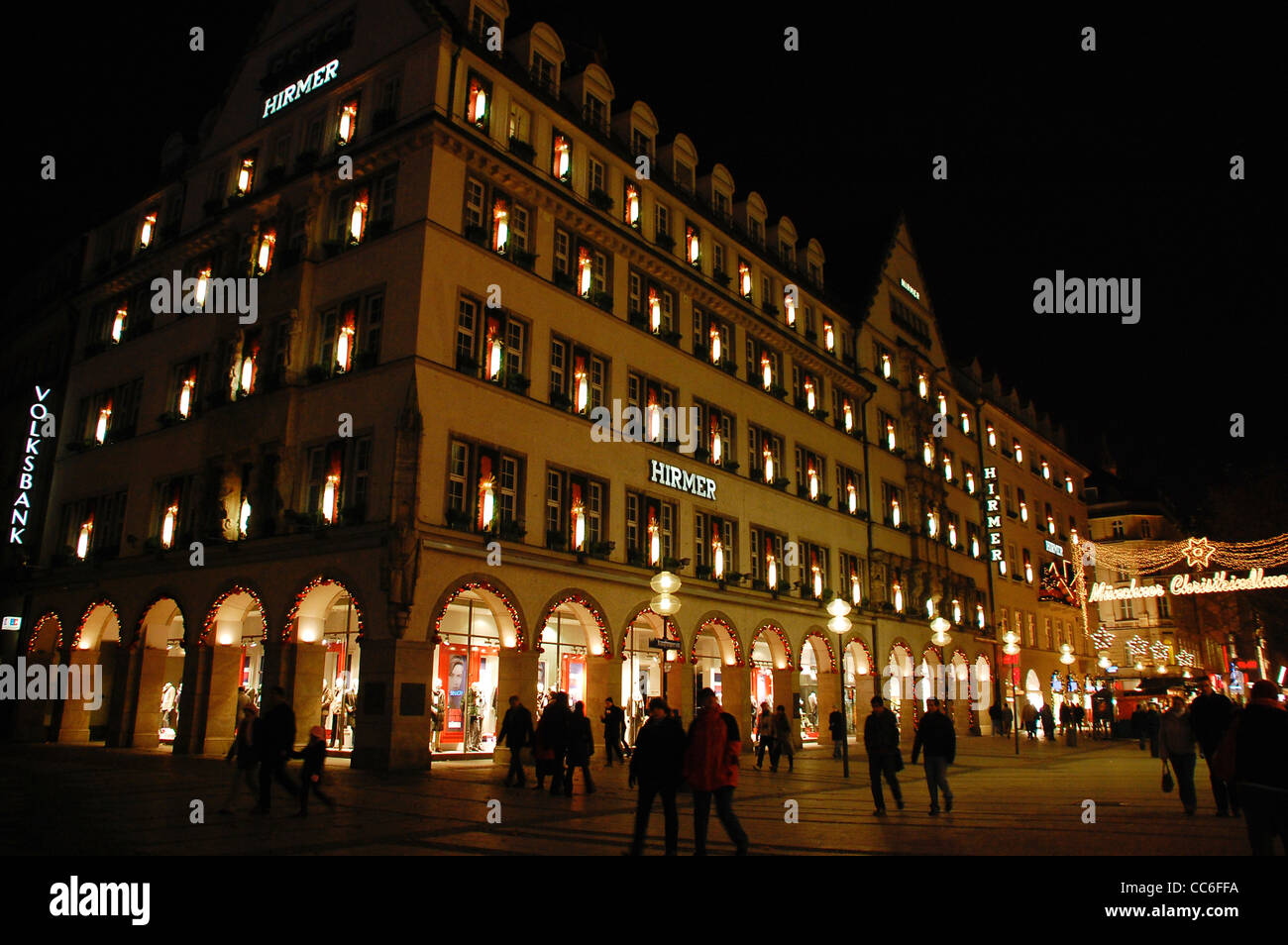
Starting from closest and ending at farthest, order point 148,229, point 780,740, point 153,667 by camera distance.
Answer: point 780,740 → point 153,667 → point 148,229

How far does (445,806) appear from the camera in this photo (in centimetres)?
1673

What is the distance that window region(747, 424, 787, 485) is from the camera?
40438mm

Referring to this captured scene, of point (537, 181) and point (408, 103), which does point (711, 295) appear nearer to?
point (537, 181)

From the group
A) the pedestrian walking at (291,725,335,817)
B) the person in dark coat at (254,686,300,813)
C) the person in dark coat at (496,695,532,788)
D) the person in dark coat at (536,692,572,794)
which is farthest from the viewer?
the person in dark coat at (496,695,532,788)

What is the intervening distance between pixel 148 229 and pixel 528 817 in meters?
33.2

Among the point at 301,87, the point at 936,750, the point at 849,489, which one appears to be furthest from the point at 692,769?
the point at 849,489

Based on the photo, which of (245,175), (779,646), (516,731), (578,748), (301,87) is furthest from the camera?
(779,646)

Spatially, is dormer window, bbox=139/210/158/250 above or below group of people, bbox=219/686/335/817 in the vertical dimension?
above

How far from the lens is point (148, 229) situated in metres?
38.6

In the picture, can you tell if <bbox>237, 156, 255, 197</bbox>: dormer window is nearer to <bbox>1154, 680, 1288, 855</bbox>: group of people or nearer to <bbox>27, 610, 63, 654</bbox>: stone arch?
<bbox>27, 610, 63, 654</bbox>: stone arch

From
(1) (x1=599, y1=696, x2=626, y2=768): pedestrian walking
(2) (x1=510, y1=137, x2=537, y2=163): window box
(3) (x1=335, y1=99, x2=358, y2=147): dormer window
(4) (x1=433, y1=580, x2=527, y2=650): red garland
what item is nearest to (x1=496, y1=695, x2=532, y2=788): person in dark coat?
(4) (x1=433, y1=580, x2=527, y2=650): red garland

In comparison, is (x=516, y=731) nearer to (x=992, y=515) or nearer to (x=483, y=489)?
(x=483, y=489)

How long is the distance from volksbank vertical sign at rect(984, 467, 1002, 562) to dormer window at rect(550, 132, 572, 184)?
40093mm
